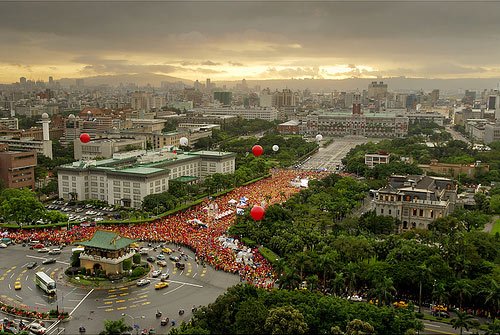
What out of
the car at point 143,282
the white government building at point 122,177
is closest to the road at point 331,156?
the white government building at point 122,177

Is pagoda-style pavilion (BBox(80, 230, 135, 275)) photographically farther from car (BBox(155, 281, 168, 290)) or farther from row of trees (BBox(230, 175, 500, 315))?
row of trees (BBox(230, 175, 500, 315))

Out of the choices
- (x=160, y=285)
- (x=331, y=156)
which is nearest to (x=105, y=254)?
(x=160, y=285)

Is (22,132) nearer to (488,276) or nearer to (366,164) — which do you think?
(366,164)

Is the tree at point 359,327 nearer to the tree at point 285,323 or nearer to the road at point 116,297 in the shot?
the tree at point 285,323

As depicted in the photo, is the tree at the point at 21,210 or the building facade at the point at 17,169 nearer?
the tree at the point at 21,210

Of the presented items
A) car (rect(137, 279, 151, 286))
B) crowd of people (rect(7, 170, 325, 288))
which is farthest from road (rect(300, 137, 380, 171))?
car (rect(137, 279, 151, 286))
